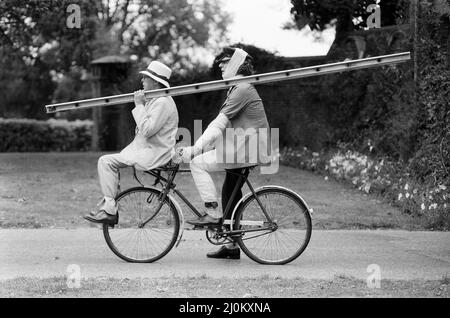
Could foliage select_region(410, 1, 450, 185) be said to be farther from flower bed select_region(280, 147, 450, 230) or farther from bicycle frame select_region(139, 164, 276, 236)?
bicycle frame select_region(139, 164, 276, 236)

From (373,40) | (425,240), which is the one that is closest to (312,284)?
(425,240)

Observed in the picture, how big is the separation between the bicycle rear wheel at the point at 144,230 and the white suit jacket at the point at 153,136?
27cm

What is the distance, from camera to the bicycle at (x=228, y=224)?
7.17 meters

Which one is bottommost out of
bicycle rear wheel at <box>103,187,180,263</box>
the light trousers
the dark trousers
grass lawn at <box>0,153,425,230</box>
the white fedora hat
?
grass lawn at <box>0,153,425,230</box>

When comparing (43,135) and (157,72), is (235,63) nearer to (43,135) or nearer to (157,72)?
(157,72)

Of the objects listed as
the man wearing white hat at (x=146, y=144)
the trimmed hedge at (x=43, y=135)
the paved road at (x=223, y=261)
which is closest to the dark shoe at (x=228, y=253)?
the paved road at (x=223, y=261)

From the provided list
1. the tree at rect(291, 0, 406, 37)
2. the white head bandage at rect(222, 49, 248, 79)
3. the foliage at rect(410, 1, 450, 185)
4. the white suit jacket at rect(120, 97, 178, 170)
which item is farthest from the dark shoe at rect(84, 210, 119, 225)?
the tree at rect(291, 0, 406, 37)

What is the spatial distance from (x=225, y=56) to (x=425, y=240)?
10.2 feet

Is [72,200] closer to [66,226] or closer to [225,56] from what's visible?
[66,226]

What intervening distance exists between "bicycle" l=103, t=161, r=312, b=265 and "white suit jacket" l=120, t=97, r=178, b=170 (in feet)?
0.49

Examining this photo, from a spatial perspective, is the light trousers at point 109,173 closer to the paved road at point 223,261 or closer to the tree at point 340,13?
the paved road at point 223,261

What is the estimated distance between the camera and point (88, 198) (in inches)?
487

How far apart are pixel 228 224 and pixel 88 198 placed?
5.49m

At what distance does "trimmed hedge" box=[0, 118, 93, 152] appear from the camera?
2844cm
